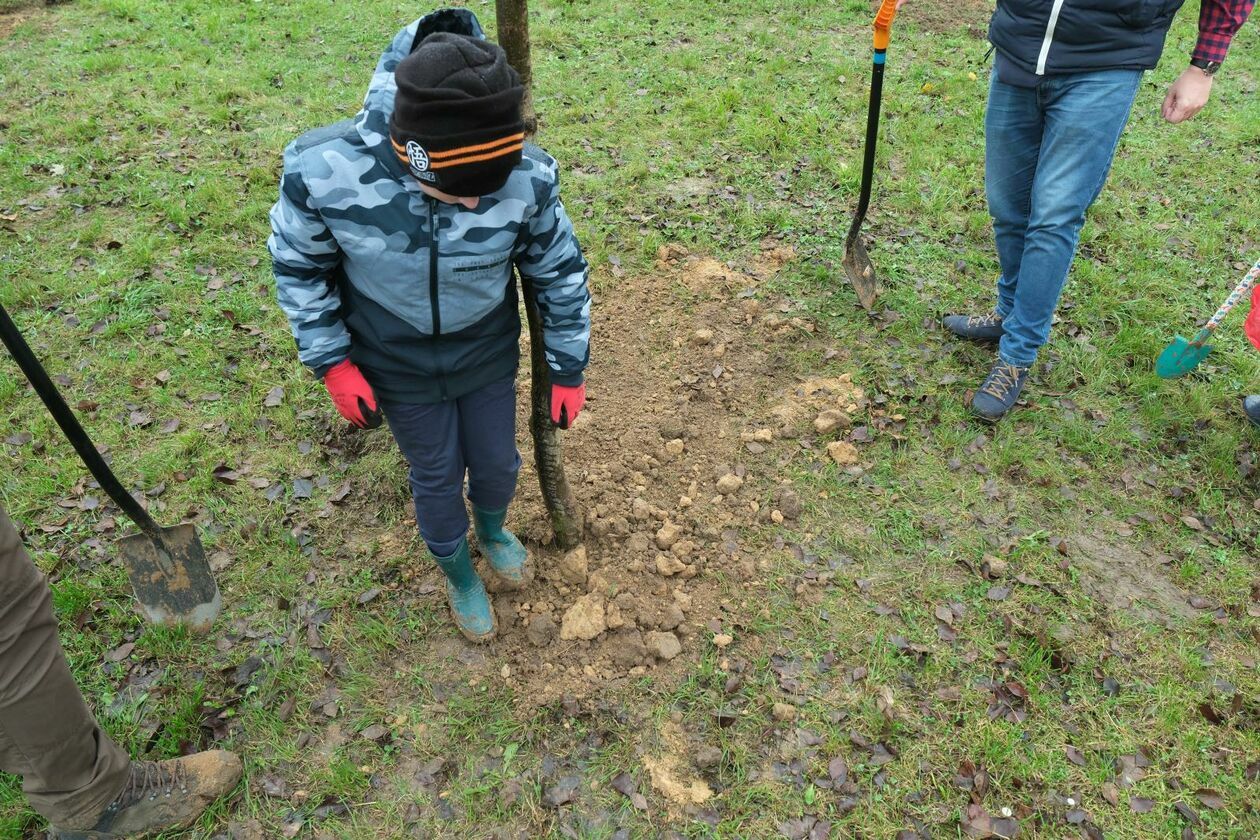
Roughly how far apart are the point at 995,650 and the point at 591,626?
1510mm

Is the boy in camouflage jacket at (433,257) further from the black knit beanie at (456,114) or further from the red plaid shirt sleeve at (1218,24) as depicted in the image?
the red plaid shirt sleeve at (1218,24)

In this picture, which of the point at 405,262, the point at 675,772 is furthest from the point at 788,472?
the point at 405,262

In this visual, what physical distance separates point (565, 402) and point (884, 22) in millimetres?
2605

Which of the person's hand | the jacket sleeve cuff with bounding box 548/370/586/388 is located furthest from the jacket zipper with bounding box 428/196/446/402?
the person's hand

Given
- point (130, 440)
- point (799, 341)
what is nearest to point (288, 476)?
point (130, 440)

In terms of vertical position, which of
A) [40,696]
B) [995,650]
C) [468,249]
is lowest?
[995,650]

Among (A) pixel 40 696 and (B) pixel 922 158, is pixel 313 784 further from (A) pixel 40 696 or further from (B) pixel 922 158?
(B) pixel 922 158

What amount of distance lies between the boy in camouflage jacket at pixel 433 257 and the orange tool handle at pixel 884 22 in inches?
92.7

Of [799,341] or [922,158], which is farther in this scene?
[922,158]

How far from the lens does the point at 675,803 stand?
251 centimetres

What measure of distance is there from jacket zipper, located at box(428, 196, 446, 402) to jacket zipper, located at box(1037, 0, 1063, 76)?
264 cm

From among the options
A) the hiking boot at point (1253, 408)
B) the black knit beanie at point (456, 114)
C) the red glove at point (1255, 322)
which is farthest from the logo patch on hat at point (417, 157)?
the hiking boot at point (1253, 408)

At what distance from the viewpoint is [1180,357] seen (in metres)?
3.96

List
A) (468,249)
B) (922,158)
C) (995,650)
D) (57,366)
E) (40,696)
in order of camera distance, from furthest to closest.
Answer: (922,158)
(57,366)
(995,650)
(468,249)
(40,696)
